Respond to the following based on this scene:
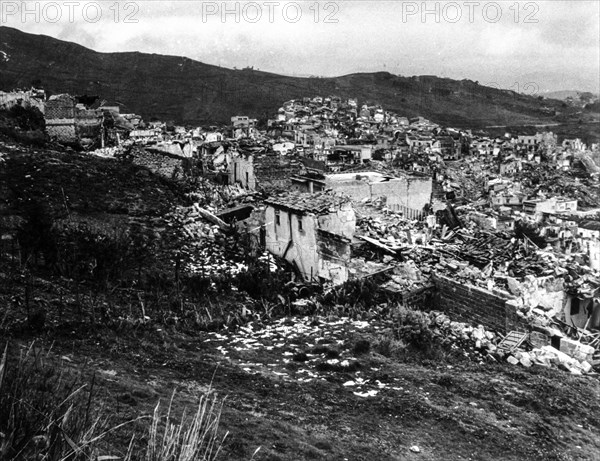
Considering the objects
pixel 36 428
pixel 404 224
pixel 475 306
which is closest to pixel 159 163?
pixel 404 224

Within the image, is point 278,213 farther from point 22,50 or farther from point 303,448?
point 22,50

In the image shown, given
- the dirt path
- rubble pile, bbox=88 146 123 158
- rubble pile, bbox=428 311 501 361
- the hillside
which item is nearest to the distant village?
rubble pile, bbox=88 146 123 158

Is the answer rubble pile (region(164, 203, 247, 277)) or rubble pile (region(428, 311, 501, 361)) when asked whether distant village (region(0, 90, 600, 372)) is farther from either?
rubble pile (region(428, 311, 501, 361))

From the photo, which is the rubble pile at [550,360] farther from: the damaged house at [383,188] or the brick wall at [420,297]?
the damaged house at [383,188]

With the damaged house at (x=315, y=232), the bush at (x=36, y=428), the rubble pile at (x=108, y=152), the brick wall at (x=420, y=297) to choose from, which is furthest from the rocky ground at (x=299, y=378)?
the rubble pile at (x=108, y=152)

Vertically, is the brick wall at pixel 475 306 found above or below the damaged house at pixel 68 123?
below

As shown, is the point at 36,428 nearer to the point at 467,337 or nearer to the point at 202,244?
the point at 467,337
